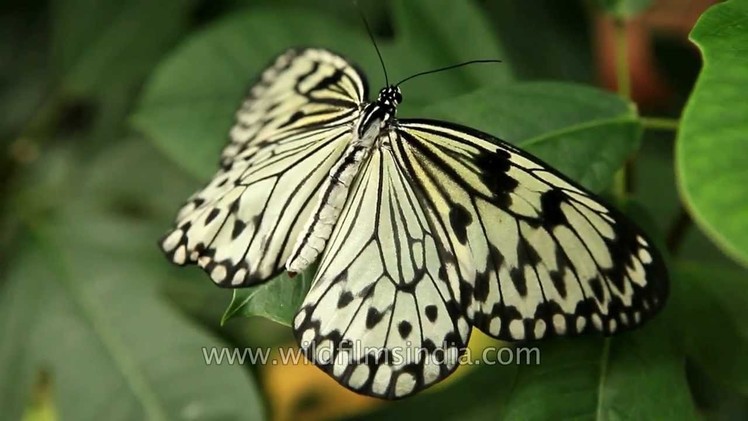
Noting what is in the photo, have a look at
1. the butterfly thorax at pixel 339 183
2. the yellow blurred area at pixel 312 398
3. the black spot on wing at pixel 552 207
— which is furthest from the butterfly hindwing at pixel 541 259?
the yellow blurred area at pixel 312 398

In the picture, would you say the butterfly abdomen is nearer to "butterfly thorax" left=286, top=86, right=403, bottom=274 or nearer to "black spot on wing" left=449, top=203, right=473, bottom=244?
"butterfly thorax" left=286, top=86, right=403, bottom=274

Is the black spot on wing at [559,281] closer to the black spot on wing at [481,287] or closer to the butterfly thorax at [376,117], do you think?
the black spot on wing at [481,287]

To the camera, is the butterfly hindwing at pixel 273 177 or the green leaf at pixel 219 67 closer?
the butterfly hindwing at pixel 273 177

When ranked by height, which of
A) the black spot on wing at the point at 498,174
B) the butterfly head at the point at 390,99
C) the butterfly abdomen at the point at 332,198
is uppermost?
the butterfly head at the point at 390,99

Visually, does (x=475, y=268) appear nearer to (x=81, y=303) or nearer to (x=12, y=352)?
(x=81, y=303)

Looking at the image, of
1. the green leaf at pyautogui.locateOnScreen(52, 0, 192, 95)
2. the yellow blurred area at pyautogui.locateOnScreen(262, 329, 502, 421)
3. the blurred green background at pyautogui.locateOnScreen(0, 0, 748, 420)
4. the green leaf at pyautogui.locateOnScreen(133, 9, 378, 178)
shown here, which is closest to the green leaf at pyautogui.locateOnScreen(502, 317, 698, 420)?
the blurred green background at pyautogui.locateOnScreen(0, 0, 748, 420)

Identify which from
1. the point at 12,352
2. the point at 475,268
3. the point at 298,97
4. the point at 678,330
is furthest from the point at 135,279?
the point at 678,330

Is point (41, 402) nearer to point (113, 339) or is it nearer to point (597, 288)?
point (113, 339)
